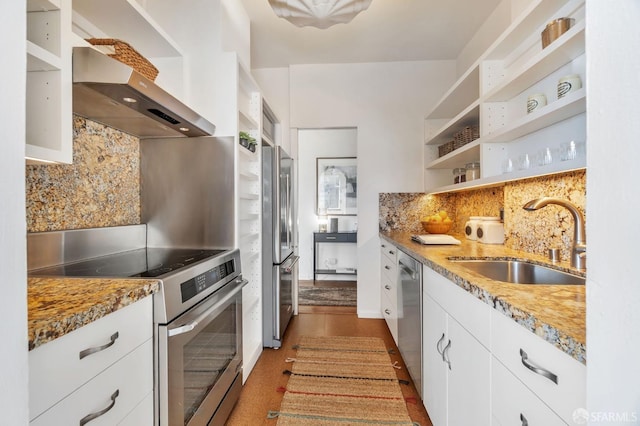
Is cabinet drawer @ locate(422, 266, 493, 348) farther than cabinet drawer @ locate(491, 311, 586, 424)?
Yes

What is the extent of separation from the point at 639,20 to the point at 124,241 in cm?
208

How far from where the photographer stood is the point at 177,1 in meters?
1.93

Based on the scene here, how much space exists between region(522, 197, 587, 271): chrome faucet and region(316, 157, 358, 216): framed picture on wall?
368 centimetres

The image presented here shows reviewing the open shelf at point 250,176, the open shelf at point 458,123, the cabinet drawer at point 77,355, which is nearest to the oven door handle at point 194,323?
the cabinet drawer at point 77,355

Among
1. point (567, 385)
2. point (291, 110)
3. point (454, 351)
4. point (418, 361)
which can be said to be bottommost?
point (418, 361)

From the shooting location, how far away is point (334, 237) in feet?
15.7

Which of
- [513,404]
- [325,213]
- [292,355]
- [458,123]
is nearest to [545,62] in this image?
[458,123]

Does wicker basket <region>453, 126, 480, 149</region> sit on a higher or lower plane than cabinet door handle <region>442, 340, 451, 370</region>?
higher

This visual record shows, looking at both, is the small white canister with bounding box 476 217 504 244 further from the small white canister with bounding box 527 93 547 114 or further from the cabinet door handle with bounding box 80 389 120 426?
the cabinet door handle with bounding box 80 389 120 426

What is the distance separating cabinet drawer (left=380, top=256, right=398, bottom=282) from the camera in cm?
246

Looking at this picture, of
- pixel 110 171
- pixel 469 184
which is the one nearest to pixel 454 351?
pixel 469 184

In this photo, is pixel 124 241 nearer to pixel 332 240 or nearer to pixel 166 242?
pixel 166 242

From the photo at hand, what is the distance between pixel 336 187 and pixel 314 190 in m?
0.38

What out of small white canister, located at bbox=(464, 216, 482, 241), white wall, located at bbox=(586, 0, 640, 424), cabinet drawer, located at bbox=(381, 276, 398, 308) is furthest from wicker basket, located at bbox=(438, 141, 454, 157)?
white wall, located at bbox=(586, 0, 640, 424)
